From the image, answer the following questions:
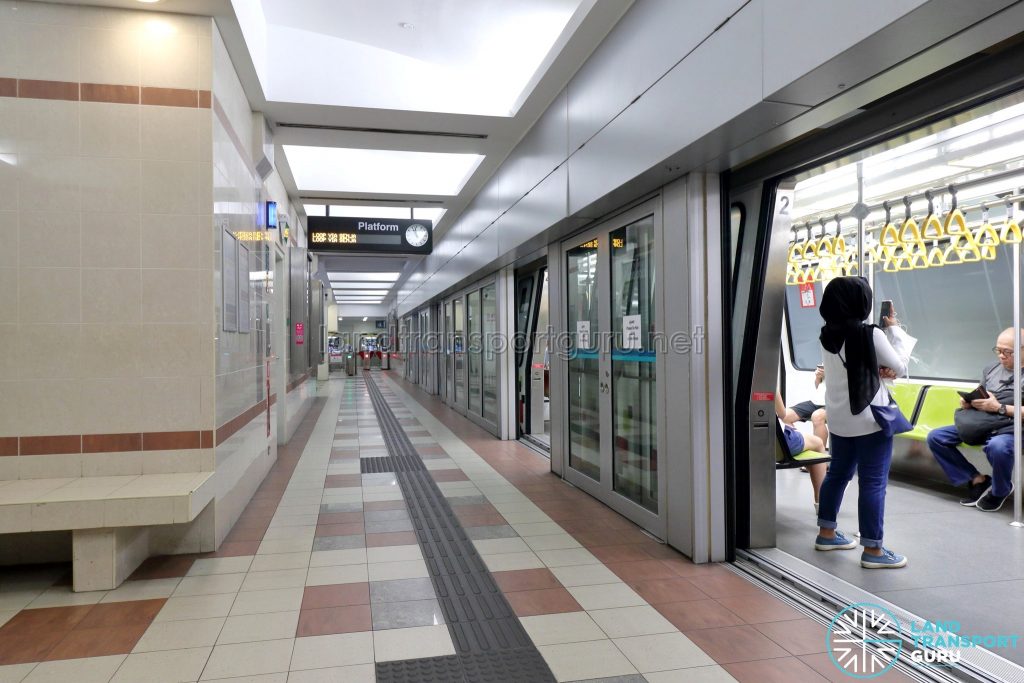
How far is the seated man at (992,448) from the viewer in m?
4.52

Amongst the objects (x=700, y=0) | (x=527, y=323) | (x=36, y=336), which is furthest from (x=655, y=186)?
(x=527, y=323)

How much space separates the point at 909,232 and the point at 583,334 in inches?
121

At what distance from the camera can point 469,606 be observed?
3.05m

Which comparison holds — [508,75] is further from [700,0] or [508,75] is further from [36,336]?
[36,336]

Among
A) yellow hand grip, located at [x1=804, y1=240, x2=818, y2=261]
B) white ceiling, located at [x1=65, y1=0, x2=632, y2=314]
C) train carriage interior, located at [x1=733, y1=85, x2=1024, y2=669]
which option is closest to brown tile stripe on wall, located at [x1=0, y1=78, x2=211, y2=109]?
white ceiling, located at [x1=65, y1=0, x2=632, y2=314]

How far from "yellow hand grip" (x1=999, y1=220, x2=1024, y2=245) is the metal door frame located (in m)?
2.65

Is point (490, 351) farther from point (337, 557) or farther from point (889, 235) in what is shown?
point (337, 557)

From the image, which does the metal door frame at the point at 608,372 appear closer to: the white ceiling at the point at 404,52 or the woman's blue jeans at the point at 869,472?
the woman's blue jeans at the point at 869,472

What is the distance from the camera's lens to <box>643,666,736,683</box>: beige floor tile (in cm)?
235

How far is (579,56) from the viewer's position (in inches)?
177

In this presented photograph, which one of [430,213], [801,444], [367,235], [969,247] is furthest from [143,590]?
[430,213]

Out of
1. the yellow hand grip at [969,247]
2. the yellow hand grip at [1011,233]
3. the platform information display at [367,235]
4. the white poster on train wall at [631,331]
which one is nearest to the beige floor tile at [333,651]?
the white poster on train wall at [631,331]

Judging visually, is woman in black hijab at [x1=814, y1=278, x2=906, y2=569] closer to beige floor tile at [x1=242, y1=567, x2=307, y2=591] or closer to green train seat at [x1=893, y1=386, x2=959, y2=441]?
green train seat at [x1=893, y1=386, x2=959, y2=441]

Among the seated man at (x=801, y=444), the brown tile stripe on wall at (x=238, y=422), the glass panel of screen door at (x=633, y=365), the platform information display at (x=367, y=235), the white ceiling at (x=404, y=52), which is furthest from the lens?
the platform information display at (x=367, y=235)
